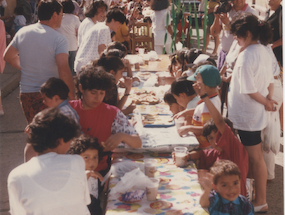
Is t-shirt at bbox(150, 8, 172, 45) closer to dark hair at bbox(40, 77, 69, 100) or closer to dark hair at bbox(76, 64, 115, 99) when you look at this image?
dark hair at bbox(40, 77, 69, 100)

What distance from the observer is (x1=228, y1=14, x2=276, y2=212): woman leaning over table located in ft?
9.73

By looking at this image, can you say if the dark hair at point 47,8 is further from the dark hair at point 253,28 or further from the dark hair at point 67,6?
the dark hair at point 67,6

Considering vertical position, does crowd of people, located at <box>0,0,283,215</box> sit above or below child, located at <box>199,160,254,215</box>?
above

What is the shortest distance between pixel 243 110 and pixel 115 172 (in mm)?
1308

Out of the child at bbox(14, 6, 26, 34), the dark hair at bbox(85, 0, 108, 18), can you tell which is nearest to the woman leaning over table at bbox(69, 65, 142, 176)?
the dark hair at bbox(85, 0, 108, 18)

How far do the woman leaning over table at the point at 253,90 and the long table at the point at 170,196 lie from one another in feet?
2.49

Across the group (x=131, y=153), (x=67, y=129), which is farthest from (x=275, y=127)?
(x=67, y=129)

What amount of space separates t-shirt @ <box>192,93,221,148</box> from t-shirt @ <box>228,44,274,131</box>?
0.74 ft

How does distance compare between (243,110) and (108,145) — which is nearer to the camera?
(108,145)

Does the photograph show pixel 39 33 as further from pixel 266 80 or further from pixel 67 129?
pixel 266 80

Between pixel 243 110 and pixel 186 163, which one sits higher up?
pixel 243 110

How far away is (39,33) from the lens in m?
3.45

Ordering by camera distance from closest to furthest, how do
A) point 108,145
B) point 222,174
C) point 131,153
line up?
point 222,174, point 108,145, point 131,153

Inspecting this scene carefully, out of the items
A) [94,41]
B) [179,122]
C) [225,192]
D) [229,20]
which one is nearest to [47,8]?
[94,41]
